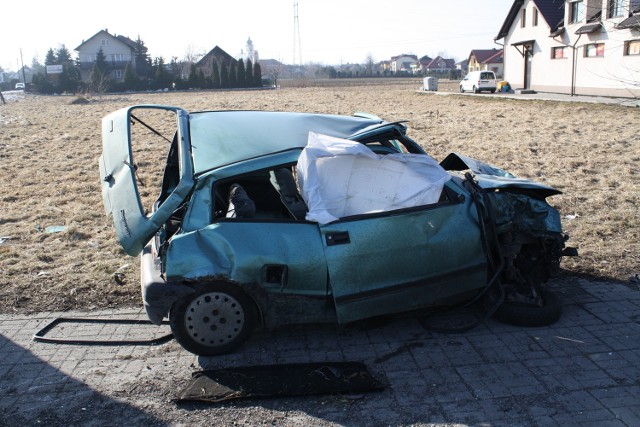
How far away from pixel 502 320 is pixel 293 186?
201 cm

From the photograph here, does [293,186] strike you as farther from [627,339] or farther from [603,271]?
[603,271]

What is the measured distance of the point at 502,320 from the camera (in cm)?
495

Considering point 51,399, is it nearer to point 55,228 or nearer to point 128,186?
point 128,186

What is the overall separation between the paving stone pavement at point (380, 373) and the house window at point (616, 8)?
11.5 feet

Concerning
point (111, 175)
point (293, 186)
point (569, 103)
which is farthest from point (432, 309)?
point (569, 103)

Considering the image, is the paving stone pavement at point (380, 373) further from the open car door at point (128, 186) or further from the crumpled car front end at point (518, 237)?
the open car door at point (128, 186)

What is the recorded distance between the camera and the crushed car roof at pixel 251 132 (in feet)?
15.5

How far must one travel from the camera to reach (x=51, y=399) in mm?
3965

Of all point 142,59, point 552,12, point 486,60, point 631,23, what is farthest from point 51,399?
point 142,59

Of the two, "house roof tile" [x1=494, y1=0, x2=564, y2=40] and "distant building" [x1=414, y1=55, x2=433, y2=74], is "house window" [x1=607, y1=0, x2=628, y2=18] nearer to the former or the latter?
"house roof tile" [x1=494, y1=0, x2=564, y2=40]

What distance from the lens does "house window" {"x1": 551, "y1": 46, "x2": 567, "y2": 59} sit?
3978 centimetres

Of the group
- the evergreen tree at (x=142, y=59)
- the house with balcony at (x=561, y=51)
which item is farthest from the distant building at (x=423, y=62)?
the house with balcony at (x=561, y=51)

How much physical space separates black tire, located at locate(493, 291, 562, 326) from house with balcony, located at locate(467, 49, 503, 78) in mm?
77200

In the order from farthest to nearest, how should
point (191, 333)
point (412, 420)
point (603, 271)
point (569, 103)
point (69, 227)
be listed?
point (569, 103)
point (69, 227)
point (603, 271)
point (191, 333)
point (412, 420)
